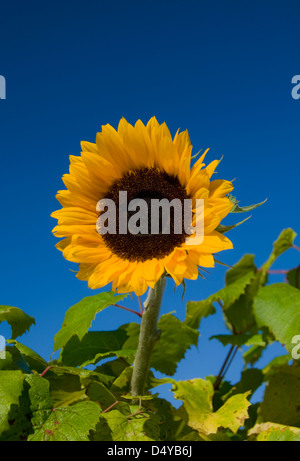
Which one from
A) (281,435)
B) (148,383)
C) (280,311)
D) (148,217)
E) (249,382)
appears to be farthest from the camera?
(249,382)

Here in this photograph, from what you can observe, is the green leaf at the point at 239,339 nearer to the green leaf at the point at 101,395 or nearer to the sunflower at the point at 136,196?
the green leaf at the point at 101,395

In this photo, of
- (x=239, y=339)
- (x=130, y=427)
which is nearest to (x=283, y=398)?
(x=239, y=339)

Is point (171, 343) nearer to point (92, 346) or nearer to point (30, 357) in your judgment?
point (92, 346)

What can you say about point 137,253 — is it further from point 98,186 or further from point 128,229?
point 98,186

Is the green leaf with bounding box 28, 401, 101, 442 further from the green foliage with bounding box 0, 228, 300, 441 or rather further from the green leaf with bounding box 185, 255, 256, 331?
the green leaf with bounding box 185, 255, 256, 331

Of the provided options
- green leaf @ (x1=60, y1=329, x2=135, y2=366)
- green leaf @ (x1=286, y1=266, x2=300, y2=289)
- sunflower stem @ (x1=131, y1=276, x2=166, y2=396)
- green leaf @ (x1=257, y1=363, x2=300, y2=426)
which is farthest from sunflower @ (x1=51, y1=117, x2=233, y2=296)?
green leaf @ (x1=286, y1=266, x2=300, y2=289)

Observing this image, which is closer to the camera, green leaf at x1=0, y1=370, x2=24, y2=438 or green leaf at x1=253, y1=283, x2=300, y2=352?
green leaf at x1=0, y1=370, x2=24, y2=438
